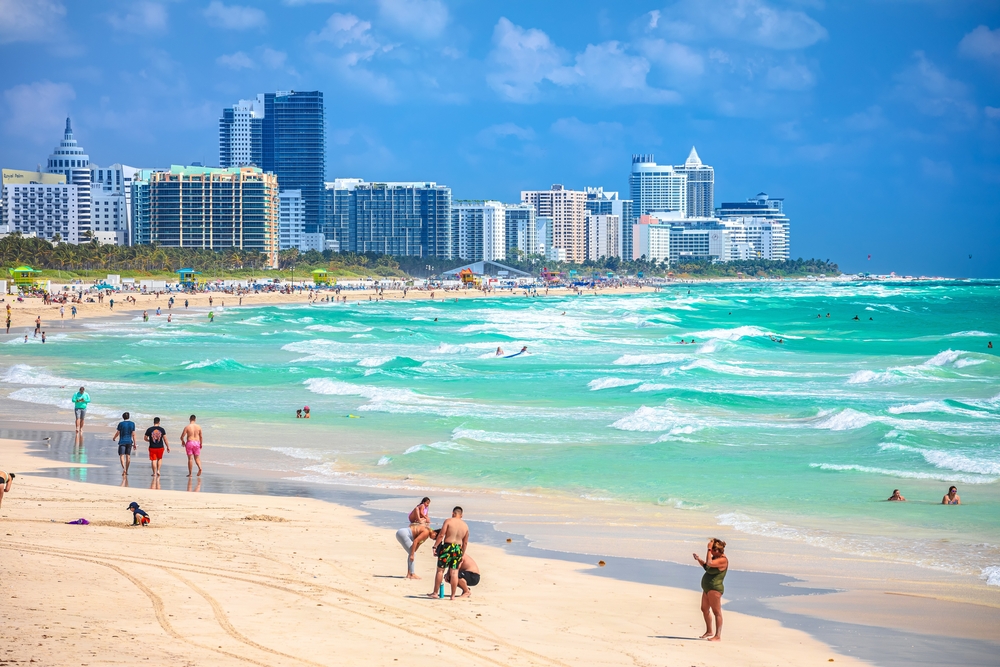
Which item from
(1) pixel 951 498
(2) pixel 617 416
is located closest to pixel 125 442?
(2) pixel 617 416

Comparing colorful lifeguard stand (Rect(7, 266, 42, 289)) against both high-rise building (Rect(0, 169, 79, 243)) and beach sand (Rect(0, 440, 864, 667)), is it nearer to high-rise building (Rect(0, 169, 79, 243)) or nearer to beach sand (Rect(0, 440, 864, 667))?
beach sand (Rect(0, 440, 864, 667))

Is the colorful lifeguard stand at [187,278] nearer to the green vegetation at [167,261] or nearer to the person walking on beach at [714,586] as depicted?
the green vegetation at [167,261]

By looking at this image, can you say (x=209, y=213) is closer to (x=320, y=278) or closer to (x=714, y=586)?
(x=320, y=278)

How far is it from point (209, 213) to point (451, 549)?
6247 inches

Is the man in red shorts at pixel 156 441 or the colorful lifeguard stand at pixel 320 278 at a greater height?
the colorful lifeguard stand at pixel 320 278

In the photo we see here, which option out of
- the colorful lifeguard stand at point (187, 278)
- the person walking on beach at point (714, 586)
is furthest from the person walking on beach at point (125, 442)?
the colorful lifeguard stand at point (187, 278)

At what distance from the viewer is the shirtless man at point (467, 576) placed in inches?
396

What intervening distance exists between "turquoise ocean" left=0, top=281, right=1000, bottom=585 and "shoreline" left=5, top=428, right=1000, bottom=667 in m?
2.04

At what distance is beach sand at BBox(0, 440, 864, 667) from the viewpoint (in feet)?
25.8

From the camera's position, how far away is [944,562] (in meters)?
12.5

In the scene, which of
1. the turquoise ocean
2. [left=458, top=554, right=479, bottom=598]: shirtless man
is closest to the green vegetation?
the turquoise ocean

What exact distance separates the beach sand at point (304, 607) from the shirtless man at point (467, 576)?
16 centimetres

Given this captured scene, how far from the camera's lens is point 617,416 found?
25469 mm

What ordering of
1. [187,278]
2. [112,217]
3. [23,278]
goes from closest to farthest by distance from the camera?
[23,278] → [187,278] → [112,217]
